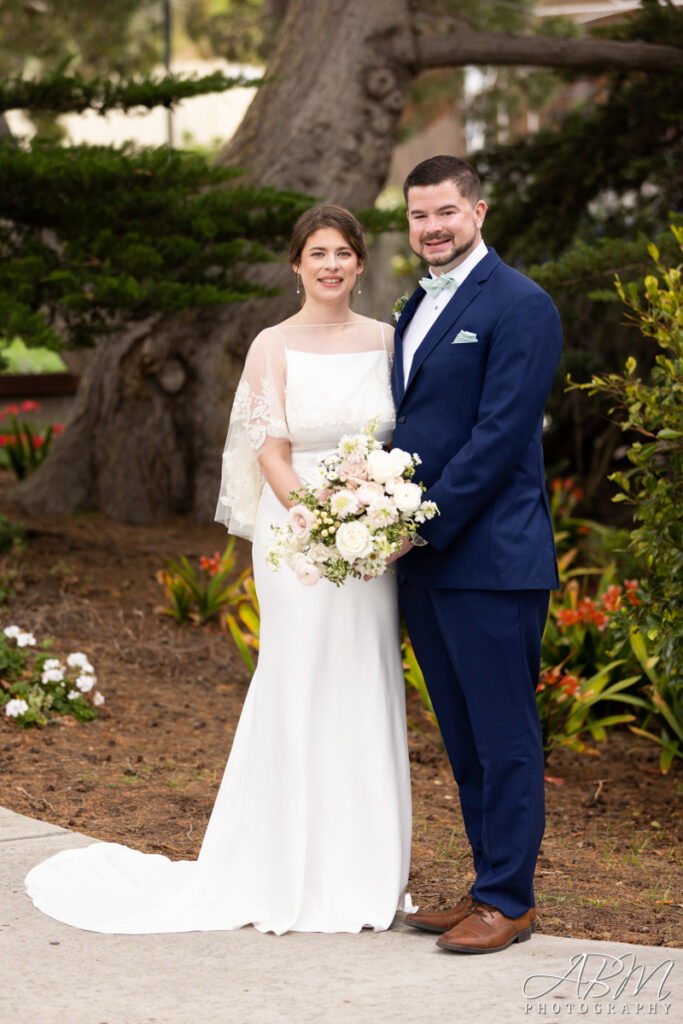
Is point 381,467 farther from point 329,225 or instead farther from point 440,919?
point 440,919

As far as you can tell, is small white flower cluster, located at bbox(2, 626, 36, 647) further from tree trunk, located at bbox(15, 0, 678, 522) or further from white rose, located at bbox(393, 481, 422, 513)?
tree trunk, located at bbox(15, 0, 678, 522)

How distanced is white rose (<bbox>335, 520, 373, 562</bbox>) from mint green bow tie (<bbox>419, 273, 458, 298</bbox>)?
32.1 inches

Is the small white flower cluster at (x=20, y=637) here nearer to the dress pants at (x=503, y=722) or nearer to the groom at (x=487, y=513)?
the groom at (x=487, y=513)

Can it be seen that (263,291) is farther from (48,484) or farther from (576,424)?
(576,424)

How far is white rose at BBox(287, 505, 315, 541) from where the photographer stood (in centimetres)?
341

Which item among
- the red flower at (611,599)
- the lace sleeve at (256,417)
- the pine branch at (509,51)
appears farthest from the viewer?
the pine branch at (509,51)

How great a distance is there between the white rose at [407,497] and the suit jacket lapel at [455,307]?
1.46ft

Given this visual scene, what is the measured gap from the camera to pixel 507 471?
3451 mm

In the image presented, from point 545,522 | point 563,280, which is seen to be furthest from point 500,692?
point 563,280

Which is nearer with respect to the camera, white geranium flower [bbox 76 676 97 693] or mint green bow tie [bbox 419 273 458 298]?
mint green bow tie [bbox 419 273 458 298]

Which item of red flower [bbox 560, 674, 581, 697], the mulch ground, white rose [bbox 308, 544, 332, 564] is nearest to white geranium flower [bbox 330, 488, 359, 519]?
white rose [bbox 308, 544, 332, 564]

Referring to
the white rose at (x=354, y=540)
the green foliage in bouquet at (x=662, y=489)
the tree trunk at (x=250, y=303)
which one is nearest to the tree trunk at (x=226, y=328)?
the tree trunk at (x=250, y=303)

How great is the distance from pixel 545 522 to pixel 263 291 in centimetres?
401

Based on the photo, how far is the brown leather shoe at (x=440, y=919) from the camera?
365 cm
